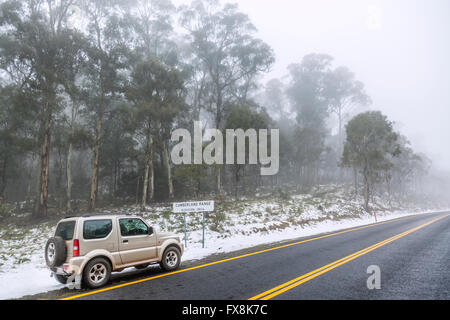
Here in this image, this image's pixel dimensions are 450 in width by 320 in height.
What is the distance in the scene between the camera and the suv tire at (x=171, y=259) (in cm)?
827

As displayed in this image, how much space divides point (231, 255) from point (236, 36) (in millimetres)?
32380

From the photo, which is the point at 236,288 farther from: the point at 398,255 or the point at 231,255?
the point at 398,255

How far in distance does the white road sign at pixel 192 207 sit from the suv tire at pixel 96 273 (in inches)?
215

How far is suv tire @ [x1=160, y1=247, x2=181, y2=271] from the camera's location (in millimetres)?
8266

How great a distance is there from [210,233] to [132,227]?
750 centimetres

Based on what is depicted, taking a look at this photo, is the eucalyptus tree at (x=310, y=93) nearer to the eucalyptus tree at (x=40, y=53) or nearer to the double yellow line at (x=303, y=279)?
the eucalyptus tree at (x=40, y=53)

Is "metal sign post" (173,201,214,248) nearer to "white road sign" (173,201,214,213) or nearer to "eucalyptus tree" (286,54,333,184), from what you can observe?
"white road sign" (173,201,214,213)

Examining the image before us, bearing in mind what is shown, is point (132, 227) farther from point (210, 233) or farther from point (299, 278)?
point (210, 233)

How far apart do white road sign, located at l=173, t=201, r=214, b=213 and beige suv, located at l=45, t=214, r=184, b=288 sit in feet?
13.0

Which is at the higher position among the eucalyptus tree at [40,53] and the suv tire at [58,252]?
the eucalyptus tree at [40,53]

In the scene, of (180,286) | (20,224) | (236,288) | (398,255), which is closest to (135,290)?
(180,286)

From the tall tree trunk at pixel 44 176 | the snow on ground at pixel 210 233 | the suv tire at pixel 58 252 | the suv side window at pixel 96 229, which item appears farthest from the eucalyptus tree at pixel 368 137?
the suv tire at pixel 58 252

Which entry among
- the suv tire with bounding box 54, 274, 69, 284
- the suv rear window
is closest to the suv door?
the suv rear window
